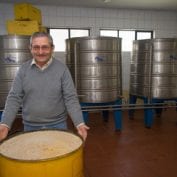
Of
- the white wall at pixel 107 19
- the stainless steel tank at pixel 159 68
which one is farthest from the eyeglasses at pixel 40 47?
the white wall at pixel 107 19

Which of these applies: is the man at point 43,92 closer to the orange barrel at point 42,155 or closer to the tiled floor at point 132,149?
the orange barrel at point 42,155

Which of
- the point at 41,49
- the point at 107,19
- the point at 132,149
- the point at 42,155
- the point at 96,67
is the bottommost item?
the point at 132,149

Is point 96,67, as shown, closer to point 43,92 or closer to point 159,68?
point 159,68

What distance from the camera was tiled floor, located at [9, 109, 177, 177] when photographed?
2.62 meters

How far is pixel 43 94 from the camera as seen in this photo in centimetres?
153

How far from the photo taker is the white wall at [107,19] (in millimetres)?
4984

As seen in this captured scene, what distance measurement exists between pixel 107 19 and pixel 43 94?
416cm

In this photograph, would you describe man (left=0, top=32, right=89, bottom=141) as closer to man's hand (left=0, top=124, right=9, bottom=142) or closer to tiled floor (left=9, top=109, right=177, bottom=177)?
man's hand (left=0, top=124, right=9, bottom=142)

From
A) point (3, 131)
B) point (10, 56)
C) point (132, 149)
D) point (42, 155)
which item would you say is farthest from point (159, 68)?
point (42, 155)

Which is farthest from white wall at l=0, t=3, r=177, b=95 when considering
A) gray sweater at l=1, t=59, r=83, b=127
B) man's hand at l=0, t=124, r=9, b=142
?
man's hand at l=0, t=124, r=9, b=142

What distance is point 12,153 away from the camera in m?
1.10

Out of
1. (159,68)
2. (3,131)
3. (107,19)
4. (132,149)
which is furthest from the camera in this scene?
(107,19)

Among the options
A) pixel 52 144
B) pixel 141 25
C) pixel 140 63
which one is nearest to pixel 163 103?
pixel 140 63

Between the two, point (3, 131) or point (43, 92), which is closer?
point (3, 131)
